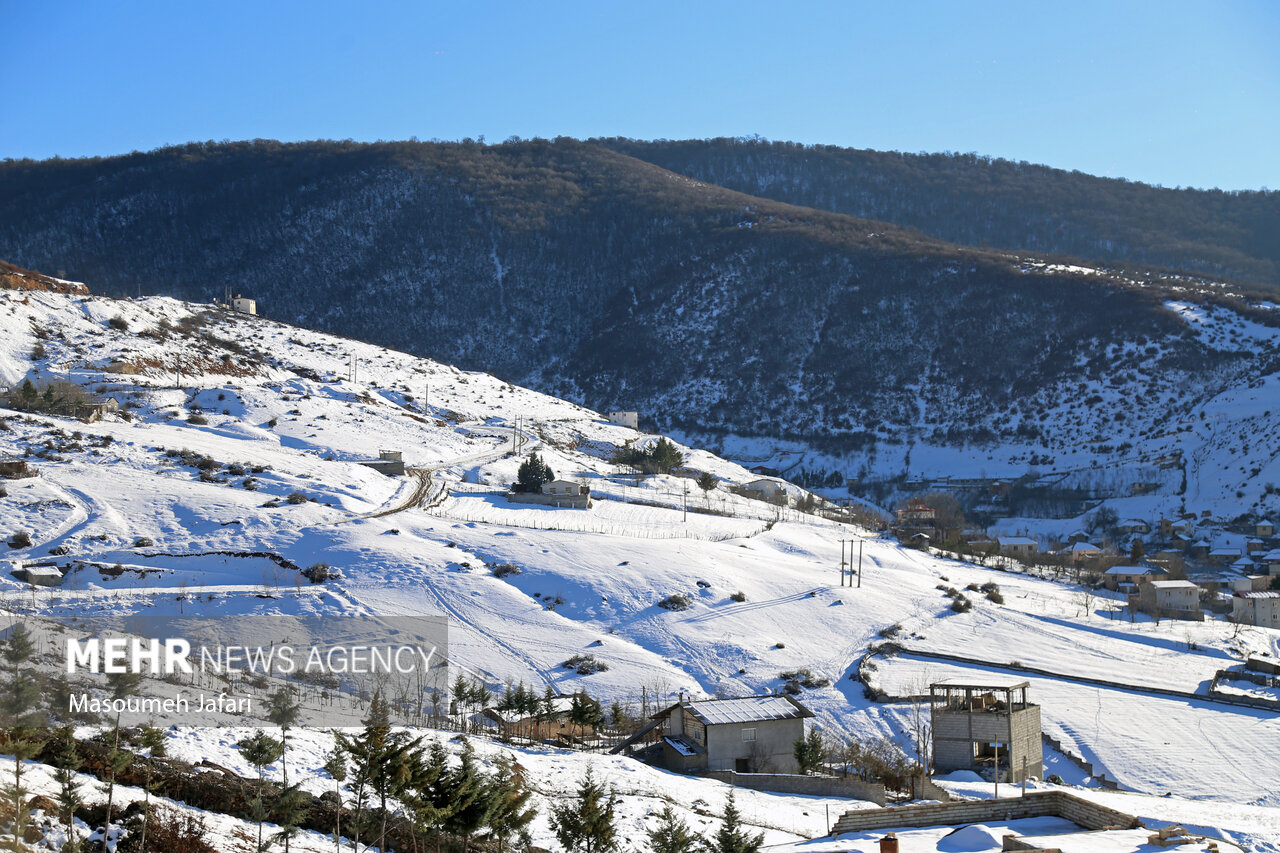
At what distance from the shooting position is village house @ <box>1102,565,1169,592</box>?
5234 centimetres

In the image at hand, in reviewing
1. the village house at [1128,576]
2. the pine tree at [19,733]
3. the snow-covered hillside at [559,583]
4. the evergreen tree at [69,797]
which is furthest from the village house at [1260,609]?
the evergreen tree at [69,797]

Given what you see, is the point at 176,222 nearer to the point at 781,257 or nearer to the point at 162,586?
the point at 781,257

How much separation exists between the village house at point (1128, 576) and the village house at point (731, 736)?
32885 mm

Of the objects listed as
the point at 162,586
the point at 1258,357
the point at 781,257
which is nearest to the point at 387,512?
the point at 162,586

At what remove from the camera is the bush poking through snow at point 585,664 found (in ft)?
101

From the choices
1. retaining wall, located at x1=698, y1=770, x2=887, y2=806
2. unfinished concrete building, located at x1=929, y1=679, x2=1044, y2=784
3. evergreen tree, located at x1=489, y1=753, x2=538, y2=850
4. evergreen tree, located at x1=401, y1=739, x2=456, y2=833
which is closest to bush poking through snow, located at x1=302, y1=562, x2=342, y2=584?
retaining wall, located at x1=698, y1=770, x2=887, y2=806

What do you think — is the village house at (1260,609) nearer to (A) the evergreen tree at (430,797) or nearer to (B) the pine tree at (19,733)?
(A) the evergreen tree at (430,797)

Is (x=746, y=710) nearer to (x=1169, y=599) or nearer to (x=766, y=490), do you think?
(x=1169, y=599)

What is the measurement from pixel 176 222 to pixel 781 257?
320 ft

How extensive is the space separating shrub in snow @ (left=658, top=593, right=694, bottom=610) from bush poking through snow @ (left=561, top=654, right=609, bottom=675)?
213 inches

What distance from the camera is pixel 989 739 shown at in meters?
26.1

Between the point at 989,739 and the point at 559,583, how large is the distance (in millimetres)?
16139

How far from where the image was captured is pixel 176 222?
168375mm

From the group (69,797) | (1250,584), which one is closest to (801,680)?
(69,797)
